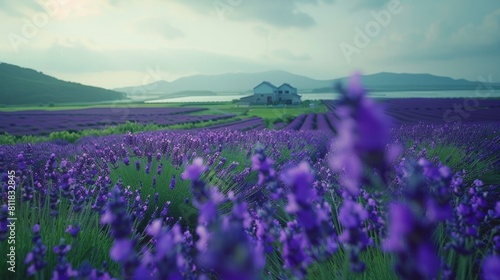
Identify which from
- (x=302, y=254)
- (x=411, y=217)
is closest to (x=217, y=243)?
(x=411, y=217)

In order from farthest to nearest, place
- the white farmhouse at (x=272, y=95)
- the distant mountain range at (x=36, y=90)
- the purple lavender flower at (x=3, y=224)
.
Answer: the white farmhouse at (x=272, y=95) → the distant mountain range at (x=36, y=90) → the purple lavender flower at (x=3, y=224)

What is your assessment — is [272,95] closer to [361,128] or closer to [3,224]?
[3,224]

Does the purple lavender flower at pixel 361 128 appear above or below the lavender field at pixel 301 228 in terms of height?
above

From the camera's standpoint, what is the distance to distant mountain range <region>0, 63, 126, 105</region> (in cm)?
4385

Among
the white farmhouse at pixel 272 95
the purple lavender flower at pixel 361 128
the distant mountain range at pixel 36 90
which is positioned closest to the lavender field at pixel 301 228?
the purple lavender flower at pixel 361 128

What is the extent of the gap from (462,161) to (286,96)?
215 feet

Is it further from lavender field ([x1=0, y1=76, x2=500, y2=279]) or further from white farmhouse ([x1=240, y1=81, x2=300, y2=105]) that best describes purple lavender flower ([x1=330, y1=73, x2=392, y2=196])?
white farmhouse ([x1=240, y1=81, x2=300, y2=105])

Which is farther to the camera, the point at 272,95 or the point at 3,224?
the point at 272,95

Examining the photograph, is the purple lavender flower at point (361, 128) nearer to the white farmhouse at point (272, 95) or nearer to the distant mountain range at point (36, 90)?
the distant mountain range at point (36, 90)

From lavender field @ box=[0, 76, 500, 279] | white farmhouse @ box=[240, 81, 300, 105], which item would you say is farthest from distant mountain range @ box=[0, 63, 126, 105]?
lavender field @ box=[0, 76, 500, 279]

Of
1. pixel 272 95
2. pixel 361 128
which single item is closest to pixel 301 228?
pixel 361 128

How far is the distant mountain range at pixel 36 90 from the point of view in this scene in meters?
43.9

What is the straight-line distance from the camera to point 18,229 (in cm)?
191

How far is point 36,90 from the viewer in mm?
50094
